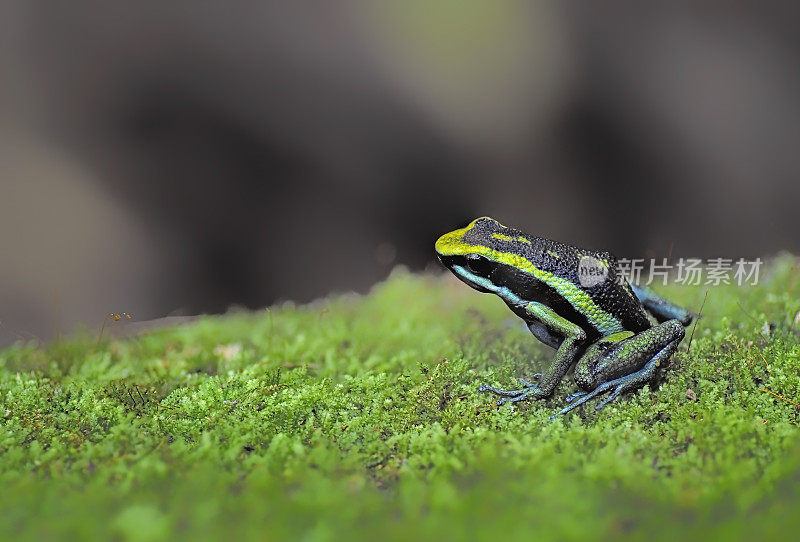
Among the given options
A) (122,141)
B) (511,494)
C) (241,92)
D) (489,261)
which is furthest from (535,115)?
(511,494)

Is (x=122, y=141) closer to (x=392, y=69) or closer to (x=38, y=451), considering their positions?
(x=392, y=69)

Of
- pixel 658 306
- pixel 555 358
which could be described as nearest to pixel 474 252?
pixel 555 358

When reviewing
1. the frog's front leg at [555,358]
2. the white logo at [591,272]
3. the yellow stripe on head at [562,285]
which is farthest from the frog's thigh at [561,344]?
the white logo at [591,272]

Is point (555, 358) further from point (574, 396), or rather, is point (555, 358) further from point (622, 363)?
point (622, 363)

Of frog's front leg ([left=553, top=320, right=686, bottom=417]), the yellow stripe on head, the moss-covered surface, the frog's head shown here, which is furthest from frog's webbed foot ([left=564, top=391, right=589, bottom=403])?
the frog's head

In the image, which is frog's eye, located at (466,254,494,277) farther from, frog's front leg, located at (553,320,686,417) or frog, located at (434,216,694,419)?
frog's front leg, located at (553,320,686,417)

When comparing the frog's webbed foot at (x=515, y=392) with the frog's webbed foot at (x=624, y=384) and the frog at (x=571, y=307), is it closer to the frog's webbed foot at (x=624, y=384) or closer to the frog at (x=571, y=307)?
the frog at (x=571, y=307)

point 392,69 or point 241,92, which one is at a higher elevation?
point 392,69
